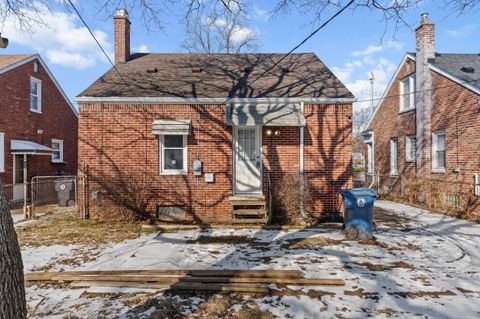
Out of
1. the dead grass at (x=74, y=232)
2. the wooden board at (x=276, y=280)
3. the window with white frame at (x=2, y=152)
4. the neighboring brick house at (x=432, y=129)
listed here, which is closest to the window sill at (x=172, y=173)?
the dead grass at (x=74, y=232)

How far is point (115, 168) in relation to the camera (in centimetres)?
846

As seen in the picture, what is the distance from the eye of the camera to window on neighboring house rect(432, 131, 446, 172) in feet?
36.2

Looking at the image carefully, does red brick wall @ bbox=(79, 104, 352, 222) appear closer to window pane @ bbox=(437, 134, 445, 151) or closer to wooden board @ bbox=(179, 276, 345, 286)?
wooden board @ bbox=(179, 276, 345, 286)

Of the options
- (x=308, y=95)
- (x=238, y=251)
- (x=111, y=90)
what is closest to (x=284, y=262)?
(x=238, y=251)

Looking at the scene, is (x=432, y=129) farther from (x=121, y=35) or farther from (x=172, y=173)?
(x=121, y=35)

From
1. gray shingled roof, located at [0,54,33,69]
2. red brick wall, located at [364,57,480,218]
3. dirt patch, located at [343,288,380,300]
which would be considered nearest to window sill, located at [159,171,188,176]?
dirt patch, located at [343,288,380,300]

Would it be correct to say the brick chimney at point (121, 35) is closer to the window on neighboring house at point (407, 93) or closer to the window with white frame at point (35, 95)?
the window with white frame at point (35, 95)

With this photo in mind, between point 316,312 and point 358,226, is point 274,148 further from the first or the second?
point 316,312

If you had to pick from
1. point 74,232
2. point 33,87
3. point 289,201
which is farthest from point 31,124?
point 289,201

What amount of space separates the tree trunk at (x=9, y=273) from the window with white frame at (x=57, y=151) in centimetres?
1506

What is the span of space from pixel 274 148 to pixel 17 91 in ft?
40.9

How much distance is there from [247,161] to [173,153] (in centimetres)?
238

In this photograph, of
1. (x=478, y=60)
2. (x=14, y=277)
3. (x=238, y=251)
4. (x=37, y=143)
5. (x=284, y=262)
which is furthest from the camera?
(x=37, y=143)

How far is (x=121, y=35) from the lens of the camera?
428 inches
